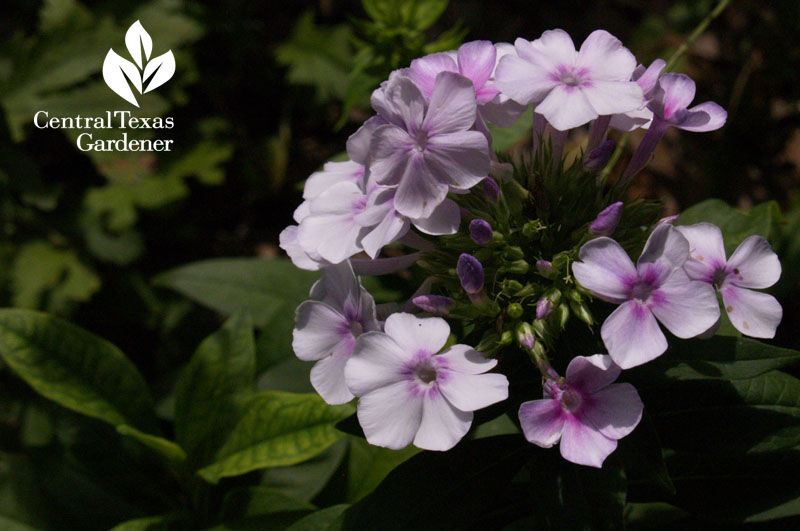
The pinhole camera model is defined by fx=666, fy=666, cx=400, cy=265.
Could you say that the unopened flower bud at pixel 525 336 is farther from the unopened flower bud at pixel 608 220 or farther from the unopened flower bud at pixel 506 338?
the unopened flower bud at pixel 608 220

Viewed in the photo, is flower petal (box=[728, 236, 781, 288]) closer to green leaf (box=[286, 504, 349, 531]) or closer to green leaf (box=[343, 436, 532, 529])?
green leaf (box=[343, 436, 532, 529])

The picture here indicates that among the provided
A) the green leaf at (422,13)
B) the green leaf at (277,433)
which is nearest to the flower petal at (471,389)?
the green leaf at (277,433)

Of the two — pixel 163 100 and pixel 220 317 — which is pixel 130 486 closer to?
pixel 220 317

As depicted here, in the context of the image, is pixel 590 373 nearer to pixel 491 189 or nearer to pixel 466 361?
pixel 466 361

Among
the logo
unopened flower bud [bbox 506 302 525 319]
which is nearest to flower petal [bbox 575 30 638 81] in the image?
unopened flower bud [bbox 506 302 525 319]

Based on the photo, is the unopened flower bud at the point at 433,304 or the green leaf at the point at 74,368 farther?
the green leaf at the point at 74,368
